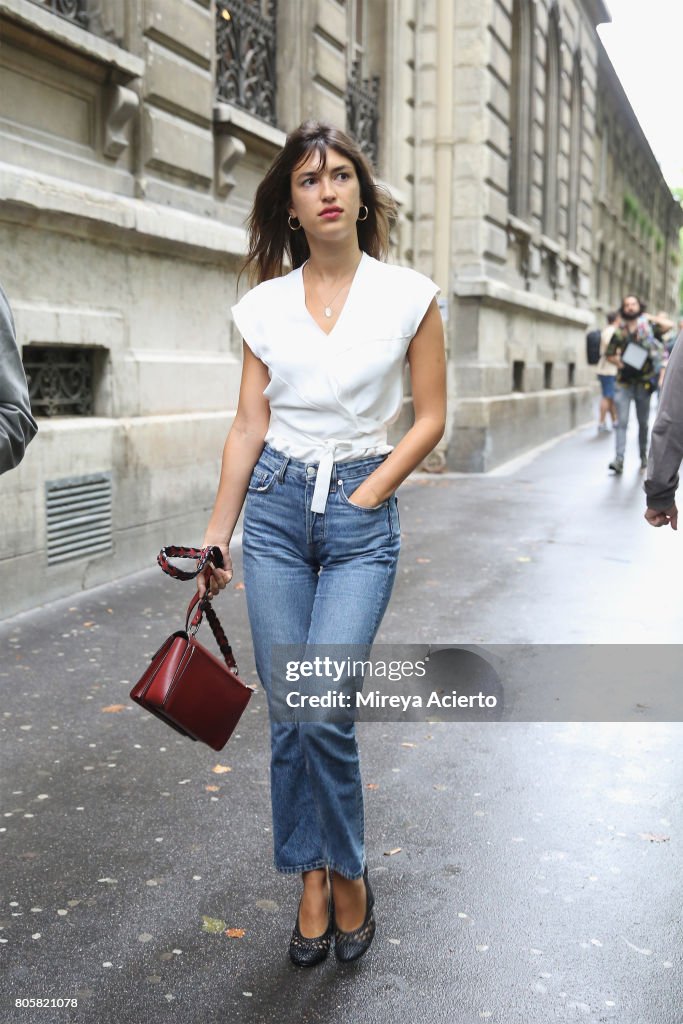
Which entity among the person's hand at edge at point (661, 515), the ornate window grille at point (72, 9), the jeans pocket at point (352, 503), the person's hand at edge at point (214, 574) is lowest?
the person's hand at edge at point (214, 574)

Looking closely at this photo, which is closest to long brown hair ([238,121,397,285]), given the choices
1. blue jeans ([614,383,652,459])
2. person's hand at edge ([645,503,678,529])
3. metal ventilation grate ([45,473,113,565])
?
person's hand at edge ([645,503,678,529])

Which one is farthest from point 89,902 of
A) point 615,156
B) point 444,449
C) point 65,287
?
point 615,156

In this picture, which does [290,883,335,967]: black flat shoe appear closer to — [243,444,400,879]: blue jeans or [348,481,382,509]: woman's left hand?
[243,444,400,879]: blue jeans

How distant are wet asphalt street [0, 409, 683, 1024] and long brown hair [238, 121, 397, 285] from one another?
1.76m

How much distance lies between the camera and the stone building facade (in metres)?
6.87

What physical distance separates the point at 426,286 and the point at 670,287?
203 feet

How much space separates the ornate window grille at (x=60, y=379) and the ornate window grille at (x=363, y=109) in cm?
594

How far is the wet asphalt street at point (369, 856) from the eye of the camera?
112 inches

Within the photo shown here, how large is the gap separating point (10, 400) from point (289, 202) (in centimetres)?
94

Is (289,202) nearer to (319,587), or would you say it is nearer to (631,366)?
(319,587)

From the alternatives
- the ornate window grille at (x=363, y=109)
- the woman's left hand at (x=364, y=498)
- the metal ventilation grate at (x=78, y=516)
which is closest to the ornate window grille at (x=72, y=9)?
the metal ventilation grate at (x=78, y=516)

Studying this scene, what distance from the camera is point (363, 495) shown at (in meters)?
2.92

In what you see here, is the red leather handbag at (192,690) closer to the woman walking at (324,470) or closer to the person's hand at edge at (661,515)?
the woman walking at (324,470)

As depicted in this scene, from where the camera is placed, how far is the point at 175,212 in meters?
8.35
